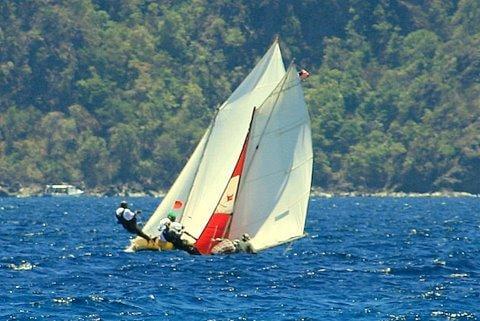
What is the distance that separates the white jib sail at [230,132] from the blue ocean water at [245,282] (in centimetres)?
306

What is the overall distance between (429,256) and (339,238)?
17046 mm

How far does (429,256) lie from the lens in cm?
6931

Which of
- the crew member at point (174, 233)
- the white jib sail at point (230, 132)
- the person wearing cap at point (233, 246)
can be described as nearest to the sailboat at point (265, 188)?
the white jib sail at point (230, 132)

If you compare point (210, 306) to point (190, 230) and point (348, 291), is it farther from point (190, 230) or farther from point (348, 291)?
point (190, 230)

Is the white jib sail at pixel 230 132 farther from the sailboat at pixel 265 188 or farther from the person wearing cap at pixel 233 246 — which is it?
the person wearing cap at pixel 233 246

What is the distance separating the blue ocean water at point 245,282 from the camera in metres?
46.1

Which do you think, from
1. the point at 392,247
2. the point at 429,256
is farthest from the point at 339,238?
the point at 429,256

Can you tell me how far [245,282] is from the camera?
178 ft

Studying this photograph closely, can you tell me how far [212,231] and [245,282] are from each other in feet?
43.6

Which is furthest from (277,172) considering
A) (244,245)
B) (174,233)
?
(174,233)

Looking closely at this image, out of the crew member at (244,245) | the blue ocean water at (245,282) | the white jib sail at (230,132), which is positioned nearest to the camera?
the blue ocean water at (245,282)

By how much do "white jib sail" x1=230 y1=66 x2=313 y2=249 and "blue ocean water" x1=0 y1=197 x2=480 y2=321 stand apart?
54.0 inches

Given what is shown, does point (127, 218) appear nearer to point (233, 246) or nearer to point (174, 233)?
point (174, 233)

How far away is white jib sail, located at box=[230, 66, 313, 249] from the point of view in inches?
2643
